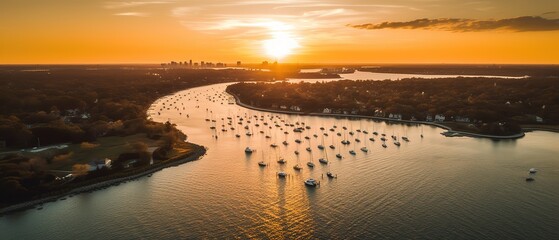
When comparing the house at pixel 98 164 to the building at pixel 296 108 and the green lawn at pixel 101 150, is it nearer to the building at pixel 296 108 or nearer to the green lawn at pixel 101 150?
the green lawn at pixel 101 150

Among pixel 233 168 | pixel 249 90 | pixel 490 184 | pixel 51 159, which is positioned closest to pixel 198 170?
pixel 233 168

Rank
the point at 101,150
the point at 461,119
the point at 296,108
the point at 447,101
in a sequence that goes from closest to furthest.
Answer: the point at 101,150 < the point at 461,119 < the point at 447,101 < the point at 296,108

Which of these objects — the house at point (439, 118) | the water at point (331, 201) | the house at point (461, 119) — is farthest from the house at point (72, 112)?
the house at point (461, 119)

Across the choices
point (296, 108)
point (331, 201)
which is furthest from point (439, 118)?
point (331, 201)

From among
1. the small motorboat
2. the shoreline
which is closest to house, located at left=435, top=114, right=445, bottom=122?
the small motorboat

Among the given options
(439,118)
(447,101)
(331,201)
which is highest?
(447,101)

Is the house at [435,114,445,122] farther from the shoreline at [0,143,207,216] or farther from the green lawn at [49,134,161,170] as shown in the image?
the green lawn at [49,134,161,170]

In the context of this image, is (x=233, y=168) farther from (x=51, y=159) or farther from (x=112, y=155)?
(x=51, y=159)

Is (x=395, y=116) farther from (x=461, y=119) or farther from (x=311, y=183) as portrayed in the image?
(x=311, y=183)

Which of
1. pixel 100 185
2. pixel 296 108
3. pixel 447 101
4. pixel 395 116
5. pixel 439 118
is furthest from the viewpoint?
pixel 296 108
